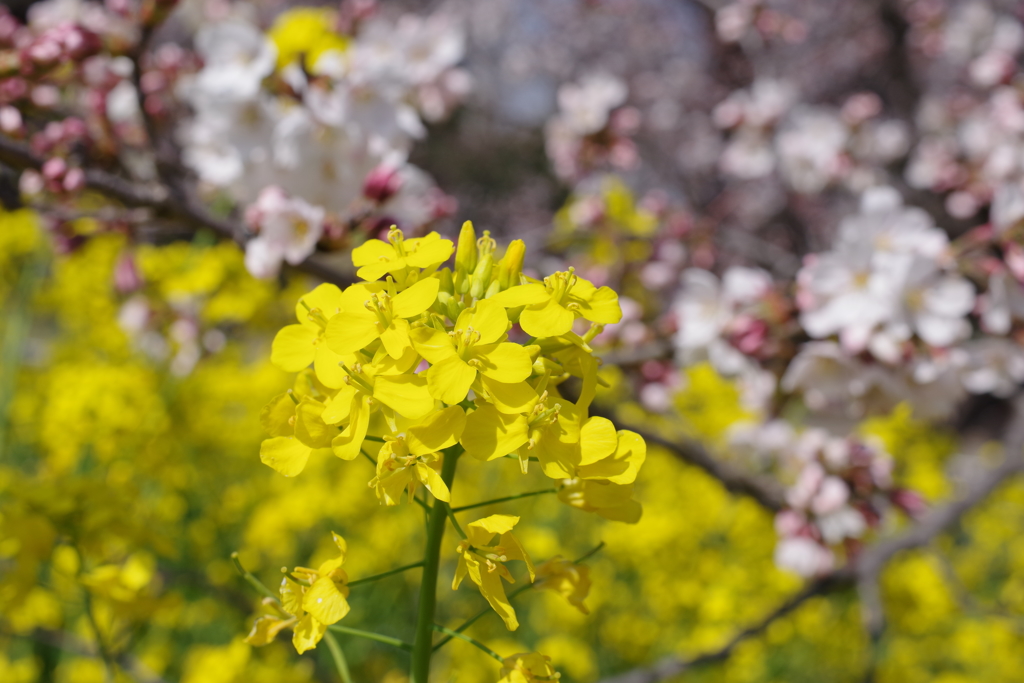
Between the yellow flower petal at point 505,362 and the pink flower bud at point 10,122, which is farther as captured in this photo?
the pink flower bud at point 10,122

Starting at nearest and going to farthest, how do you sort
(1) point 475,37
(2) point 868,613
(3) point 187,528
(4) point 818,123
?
(2) point 868,613
(3) point 187,528
(4) point 818,123
(1) point 475,37

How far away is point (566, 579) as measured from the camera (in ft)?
2.24

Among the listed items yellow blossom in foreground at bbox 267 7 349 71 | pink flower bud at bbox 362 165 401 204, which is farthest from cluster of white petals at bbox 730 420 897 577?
yellow blossom in foreground at bbox 267 7 349 71

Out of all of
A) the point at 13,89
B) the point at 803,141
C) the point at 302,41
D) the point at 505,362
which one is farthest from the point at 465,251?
the point at 803,141

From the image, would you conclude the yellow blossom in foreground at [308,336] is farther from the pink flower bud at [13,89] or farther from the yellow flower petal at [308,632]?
the pink flower bud at [13,89]

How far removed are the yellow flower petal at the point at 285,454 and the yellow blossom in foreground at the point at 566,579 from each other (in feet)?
0.89

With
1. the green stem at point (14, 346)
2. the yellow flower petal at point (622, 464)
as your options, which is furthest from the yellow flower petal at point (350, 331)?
the green stem at point (14, 346)

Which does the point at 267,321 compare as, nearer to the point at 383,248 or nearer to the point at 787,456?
the point at 787,456

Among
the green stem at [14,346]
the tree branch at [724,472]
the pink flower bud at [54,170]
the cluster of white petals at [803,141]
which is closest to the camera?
the pink flower bud at [54,170]

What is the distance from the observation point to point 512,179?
8.61 metres

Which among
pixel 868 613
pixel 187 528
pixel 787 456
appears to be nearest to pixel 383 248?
pixel 787 456

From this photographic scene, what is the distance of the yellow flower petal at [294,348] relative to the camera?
0.57 metres

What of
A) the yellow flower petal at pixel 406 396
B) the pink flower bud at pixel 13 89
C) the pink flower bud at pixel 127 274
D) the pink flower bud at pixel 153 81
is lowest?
the pink flower bud at pixel 127 274

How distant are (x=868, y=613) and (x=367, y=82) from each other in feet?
5.65
